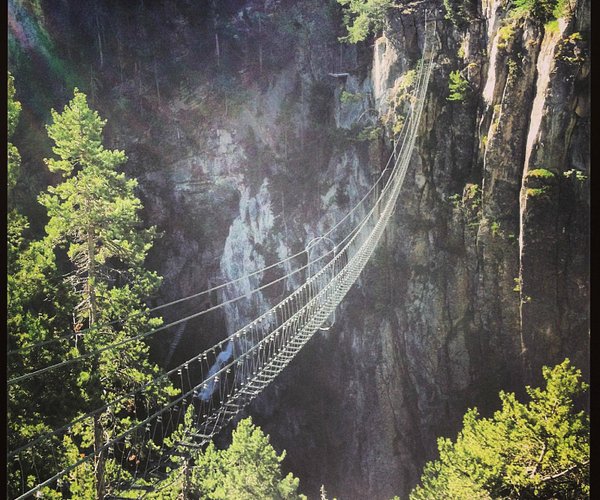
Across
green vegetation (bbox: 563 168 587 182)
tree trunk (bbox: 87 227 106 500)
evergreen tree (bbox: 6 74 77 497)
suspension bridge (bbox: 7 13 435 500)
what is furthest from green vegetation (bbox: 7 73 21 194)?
green vegetation (bbox: 563 168 587 182)

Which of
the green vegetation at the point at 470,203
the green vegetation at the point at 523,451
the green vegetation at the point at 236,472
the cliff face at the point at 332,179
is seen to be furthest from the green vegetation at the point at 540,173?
the green vegetation at the point at 236,472

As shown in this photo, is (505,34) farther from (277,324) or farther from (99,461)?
(99,461)

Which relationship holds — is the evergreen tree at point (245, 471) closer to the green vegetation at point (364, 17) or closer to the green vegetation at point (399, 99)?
the green vegetation at point (399, 99)

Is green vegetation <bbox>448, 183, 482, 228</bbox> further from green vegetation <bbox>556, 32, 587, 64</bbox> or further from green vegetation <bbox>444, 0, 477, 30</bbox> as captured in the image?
green vegetation <bbox>444, 0, 477, 30</bbox>

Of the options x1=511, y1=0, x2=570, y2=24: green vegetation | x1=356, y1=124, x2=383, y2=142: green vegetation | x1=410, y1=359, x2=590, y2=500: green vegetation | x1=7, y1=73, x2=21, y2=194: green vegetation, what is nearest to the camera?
x1=410, y1=359, x2=590, y2=500: green vegetation

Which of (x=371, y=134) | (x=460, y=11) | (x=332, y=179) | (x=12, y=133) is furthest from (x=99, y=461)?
(x=460, y=11)

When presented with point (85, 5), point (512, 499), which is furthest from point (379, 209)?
point (85, 5)
